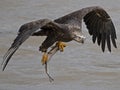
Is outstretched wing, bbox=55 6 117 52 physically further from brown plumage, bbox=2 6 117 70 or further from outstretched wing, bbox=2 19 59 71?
outstretched wing, bbox=2 19 59 71

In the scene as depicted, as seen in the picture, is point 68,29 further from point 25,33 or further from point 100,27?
point 100,27

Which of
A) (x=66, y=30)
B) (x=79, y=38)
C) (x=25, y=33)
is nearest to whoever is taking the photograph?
(x=25, y=33)

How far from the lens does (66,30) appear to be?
1018cm

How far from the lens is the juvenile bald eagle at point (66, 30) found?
9.41m

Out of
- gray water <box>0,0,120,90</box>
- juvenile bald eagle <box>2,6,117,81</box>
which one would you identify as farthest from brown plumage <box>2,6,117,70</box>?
gray water <box>0,0,120,90</box>

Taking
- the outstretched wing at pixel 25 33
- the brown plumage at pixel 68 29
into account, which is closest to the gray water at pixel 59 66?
the brown plumage at pixel 68 29

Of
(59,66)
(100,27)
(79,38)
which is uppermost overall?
(79,38)

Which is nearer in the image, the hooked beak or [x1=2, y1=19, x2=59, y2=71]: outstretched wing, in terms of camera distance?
[x1=2, y1=19, x2=59, y2=71]: outstretched wing

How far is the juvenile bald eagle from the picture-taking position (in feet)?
30.9

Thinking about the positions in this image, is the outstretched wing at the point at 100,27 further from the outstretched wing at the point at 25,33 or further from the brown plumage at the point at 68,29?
the outstretched wing at the point at 25,33

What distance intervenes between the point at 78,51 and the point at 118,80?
1.38 meters

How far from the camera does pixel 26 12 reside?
50.0 ft

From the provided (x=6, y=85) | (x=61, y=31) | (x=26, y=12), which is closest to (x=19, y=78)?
(x=6, y=85)

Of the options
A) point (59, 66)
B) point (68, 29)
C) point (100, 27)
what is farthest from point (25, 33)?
point (59, 66)
